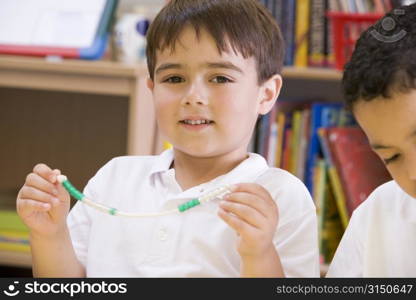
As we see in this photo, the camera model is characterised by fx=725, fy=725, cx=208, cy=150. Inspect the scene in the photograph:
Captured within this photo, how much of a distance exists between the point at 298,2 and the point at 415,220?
0.91m

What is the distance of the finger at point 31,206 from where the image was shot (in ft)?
3.11

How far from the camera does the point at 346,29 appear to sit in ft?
5.42

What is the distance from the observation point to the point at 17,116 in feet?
7.07

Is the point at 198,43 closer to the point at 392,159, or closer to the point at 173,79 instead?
the point at 173,79

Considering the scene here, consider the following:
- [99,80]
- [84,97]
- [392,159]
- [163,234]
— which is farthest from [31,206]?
[84,97]

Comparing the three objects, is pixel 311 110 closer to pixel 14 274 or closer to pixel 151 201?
pixel 151 201

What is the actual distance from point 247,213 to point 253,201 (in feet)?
0.05

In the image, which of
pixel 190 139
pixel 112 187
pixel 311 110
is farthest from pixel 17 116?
pixel 190 139

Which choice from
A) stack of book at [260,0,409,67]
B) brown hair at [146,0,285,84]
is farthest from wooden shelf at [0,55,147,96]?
brown hair at [146,0,285,84]

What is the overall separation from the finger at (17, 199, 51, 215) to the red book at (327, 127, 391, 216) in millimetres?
902

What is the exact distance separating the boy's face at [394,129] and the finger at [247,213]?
0.50 feet

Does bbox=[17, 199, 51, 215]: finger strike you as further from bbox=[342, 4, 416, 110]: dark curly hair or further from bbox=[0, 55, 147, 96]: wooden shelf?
bbox=[0, 55, 147, 96]: wooden shelf

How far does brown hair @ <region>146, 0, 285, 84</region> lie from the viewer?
3.14 feet

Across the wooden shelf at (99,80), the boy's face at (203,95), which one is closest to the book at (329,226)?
the wooden shelf at (99,80)
